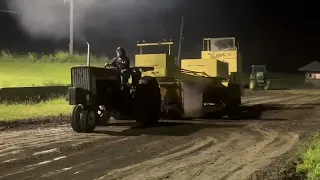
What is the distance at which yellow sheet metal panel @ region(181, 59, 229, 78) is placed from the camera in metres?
18.6

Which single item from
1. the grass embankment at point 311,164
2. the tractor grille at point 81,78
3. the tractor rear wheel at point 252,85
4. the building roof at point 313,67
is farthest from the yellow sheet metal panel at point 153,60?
the building roof at point 313,67

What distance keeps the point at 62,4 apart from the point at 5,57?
18.8 ft

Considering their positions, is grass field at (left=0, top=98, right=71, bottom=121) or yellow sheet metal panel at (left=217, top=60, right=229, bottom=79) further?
yellow sheet metal panel at (left=217, top=60, right=229, bottom=79)

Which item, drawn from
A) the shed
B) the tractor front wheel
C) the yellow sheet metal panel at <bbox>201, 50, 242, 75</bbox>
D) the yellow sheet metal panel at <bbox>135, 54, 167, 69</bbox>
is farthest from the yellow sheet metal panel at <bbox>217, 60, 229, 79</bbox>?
the shed

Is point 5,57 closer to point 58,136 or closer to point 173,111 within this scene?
point 173,111

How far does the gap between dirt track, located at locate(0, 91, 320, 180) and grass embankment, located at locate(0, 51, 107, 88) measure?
12.2m

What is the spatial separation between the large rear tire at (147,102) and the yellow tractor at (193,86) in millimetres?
1806

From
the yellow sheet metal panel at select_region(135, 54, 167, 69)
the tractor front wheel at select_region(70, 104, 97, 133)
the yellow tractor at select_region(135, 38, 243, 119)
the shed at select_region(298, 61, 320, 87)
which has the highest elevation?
the shed at select_region(298, 61, 320, 87)

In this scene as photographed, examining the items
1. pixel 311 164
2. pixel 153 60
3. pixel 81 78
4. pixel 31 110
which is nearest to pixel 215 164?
pixel 311 164

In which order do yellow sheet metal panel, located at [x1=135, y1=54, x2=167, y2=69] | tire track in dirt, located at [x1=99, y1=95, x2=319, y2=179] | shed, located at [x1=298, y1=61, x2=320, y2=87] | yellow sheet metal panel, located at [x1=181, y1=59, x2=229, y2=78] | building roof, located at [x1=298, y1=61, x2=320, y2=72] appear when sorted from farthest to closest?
1. building roof, located at [x1=298, y1=61, x2=320, y2=72]
2. shed, located at [x1=298, y1=61, x2=320, y2=87]
3. yellow sheet metal panel, located at [x1=181, y1=59, x2=229, y2=78]
4. yellow sheet metal panel, located at [x1=135, y1=54, x2=167, y2=69]
5. tire track in dirt, located at [x1=99, y1=95, x2=319, y2=179]

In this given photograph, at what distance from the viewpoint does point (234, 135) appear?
11664 mm

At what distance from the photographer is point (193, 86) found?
1647cm

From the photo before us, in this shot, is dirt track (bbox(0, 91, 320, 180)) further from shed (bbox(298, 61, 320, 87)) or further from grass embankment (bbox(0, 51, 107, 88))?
shed (bbox(298, 61, 320, 87))

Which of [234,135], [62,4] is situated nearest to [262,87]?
[62,4]
